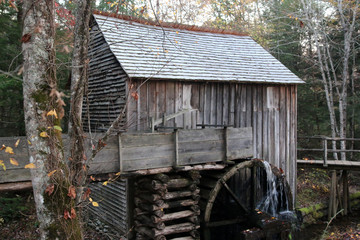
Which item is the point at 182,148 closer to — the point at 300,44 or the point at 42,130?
the point at 42,130

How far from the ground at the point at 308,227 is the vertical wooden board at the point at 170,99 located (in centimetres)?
337

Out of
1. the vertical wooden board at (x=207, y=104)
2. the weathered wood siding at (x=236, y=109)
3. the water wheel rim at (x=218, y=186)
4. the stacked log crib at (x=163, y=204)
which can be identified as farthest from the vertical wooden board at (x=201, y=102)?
the stacked log crib at (x=163, y=204)

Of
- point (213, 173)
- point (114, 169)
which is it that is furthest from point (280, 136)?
point (114, 169)

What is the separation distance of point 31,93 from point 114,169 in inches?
101

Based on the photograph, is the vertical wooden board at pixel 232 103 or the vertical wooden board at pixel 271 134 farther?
the vertical wooden board at pixel 271 134

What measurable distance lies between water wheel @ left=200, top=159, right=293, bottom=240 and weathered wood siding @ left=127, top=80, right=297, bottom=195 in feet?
3.36

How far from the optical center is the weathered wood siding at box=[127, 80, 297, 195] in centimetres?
872

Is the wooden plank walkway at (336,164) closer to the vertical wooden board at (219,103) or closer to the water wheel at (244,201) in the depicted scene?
the water wheel at (244,201)

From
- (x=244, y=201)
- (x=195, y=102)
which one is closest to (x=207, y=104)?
(x=195, y=102)

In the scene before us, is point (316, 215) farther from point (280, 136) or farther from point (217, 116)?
point (217, 116)

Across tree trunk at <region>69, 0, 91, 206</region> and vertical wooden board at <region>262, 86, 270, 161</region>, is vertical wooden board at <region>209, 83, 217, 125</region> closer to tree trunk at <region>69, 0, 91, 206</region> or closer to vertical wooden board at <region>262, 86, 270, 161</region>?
vertical wooden board at <region>262, 86, 270, 161</region>

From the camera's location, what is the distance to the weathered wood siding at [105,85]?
29.0 feet

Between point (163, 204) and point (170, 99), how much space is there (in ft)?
10.7

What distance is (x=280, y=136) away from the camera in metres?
11.1
